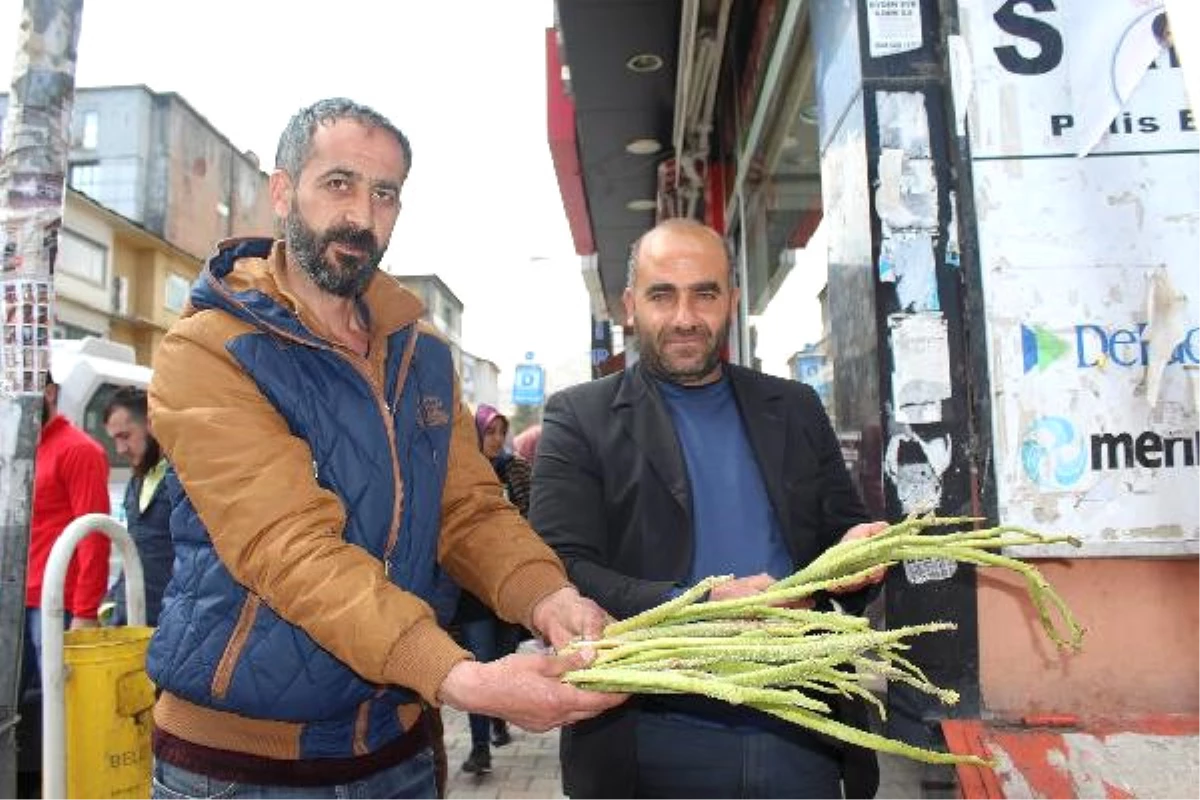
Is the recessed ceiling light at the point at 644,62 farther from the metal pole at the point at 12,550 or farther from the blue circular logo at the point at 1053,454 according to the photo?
the metal pole at the point at 12,550

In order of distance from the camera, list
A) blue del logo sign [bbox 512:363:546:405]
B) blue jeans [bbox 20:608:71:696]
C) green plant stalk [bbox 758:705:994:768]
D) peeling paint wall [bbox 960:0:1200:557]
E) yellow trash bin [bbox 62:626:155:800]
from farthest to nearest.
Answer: blue del logo sign [bbox 512:363:546:405] < blue jeans [bbox 20:608:71:696] < yellow trash bin [bbox 62:626:155:800] < peeling paint wall [bbox 960:0:1200:557] < green plant stalk [bbox 758:705:994:768]

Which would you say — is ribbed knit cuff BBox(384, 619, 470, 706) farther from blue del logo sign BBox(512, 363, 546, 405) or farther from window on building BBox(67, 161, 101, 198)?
window on building BBox(67, 161, 101, 198)

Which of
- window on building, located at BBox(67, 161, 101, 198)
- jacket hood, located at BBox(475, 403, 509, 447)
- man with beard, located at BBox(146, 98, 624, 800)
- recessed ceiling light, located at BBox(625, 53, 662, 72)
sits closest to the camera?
man with beard, located at BBox(146, 98, 624, 800)

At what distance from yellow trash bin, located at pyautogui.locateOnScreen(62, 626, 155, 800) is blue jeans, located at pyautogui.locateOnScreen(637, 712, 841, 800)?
1.59 m

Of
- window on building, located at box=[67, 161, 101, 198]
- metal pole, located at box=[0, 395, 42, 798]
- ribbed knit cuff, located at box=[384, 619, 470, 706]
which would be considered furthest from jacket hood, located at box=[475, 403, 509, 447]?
window on building, located at box=[67, 161, 101, 198]

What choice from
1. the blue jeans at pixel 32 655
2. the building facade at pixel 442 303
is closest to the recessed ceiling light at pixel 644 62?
the blue jeans at pixel 32 655

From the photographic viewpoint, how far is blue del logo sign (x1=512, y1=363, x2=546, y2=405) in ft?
75.8

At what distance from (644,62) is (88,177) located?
36.9m

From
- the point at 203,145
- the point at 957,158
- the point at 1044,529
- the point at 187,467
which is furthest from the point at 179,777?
the point at 203,145

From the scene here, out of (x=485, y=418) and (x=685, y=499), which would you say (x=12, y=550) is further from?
(x=485, y=418)

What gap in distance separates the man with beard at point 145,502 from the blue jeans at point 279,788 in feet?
9.25

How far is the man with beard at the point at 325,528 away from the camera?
1488mm

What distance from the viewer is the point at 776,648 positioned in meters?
1.29

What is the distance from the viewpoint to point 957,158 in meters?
2.58
